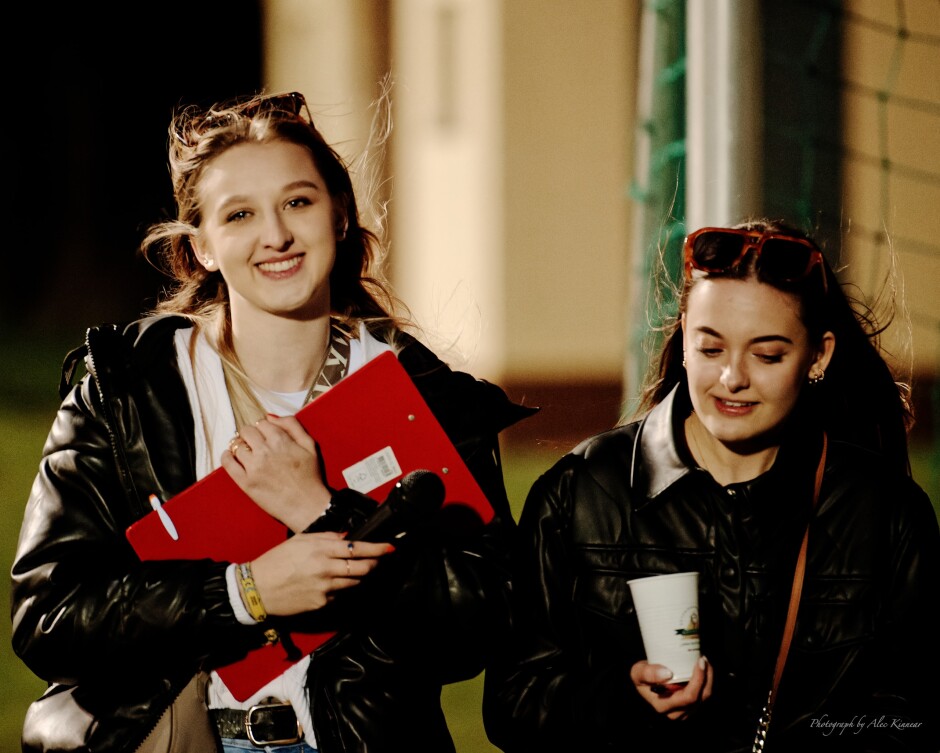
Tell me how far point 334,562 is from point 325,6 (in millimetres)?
15674

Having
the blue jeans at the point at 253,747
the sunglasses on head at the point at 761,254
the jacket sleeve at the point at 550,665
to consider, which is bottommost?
the blue jeans at the point at 253,747

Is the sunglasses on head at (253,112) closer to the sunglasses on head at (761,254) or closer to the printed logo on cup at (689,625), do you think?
the sunglasses on head at (761,254)

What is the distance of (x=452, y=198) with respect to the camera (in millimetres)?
13828

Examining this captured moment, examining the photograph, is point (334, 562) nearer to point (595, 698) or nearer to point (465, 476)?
point (465, 476)

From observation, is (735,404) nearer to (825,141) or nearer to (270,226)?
(270,226)

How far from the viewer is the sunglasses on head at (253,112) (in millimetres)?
3258

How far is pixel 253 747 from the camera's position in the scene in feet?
9.71

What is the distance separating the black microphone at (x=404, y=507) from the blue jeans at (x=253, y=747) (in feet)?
1.60

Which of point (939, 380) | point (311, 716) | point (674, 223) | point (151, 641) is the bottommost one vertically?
point (939, 380)

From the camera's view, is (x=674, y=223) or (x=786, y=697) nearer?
(x=786, y=697)

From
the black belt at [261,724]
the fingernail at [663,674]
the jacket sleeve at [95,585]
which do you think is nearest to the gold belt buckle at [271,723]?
the black belt at [261,724]

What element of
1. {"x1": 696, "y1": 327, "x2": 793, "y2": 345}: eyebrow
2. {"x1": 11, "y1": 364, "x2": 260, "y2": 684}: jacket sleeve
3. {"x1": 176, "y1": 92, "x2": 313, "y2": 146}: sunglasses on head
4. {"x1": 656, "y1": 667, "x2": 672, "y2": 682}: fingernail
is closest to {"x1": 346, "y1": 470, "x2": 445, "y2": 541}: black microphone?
{"x1": 11, "y1": 364, "x2": 260, "y2": 684}: jacket sleeve

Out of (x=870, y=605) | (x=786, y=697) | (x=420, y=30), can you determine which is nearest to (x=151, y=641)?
(x=786, y=697)

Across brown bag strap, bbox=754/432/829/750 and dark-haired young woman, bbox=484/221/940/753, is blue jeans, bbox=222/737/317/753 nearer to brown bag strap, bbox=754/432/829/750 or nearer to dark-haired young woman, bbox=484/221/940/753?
dark-haired young woman, bbox=484/221/940/753
